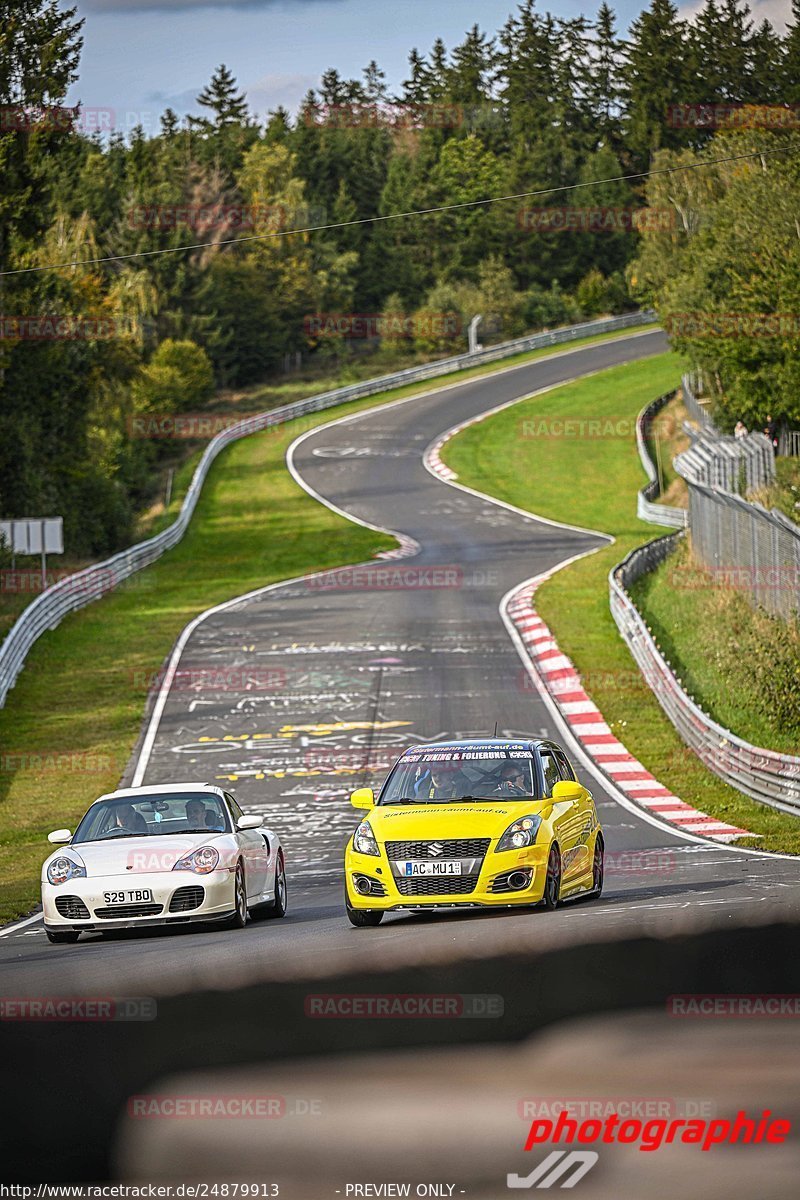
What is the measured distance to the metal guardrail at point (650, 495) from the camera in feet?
184

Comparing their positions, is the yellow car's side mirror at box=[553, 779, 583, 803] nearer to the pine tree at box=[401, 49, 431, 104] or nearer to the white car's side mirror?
the white car's side mirror

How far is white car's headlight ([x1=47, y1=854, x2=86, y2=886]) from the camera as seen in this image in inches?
A: 556

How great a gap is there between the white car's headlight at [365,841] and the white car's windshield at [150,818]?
5.31ft

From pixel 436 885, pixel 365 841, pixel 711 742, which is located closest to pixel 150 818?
pixel 365 841

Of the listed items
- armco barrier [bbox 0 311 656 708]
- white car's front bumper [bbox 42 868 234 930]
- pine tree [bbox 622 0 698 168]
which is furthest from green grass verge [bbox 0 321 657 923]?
pine tree [bbox 622 0 698 168]

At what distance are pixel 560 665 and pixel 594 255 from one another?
8809 cm

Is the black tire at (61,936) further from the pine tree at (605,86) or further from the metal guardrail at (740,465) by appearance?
the pine tree at (605,86)

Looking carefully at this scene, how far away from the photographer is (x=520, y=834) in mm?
13414

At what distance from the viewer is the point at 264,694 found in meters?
32.5

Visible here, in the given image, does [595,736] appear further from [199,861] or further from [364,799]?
[199,861]

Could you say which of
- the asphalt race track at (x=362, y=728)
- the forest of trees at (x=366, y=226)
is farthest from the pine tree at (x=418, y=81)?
the asphalt race track at (x=362, y=728)

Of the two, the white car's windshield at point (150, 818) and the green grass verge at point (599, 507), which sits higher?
the white car's windshield at point (150, 818)

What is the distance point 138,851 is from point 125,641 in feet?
81.4

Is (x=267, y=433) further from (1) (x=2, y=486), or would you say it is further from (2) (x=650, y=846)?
(2) (x=650, y=846)
